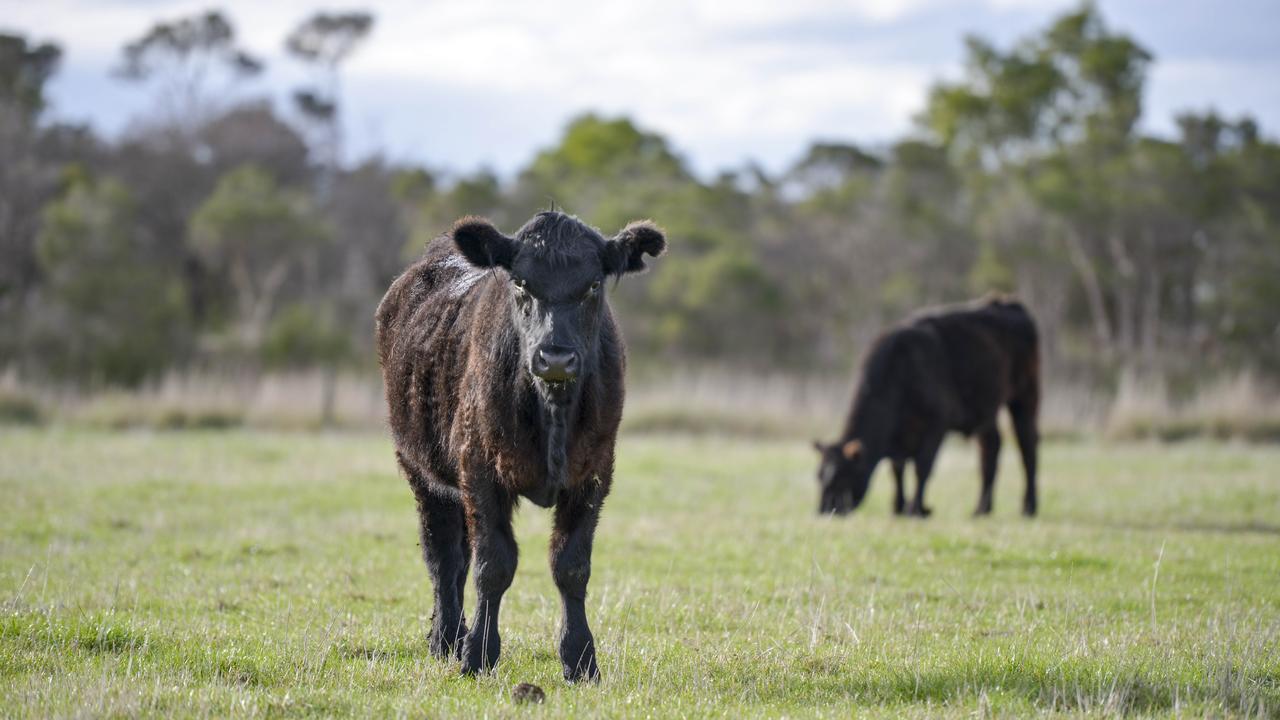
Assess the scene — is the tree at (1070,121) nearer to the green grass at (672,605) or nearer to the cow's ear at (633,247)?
the green grass at (672,605)

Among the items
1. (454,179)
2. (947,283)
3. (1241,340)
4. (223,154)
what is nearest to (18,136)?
(223,154)

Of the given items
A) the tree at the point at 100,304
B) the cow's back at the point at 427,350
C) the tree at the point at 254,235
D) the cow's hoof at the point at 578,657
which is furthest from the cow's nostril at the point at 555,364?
the tree at the point at 254,235

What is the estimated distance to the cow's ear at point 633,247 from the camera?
7035mm

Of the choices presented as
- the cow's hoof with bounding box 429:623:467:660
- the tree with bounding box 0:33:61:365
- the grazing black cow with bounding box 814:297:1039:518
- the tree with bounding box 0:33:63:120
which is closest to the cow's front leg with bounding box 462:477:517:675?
the cow's hoof with bounding box 429:623:467:660

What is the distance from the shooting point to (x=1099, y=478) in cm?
1883

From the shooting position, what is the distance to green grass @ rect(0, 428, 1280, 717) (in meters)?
6.16

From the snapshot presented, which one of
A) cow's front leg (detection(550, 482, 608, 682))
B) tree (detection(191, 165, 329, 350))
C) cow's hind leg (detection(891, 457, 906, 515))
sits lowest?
cow's hind leg (detection(891, 457, 906, 515))

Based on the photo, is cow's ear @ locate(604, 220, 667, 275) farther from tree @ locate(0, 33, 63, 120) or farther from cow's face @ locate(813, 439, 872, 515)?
tree @ locate(0, 33, 63, 120)

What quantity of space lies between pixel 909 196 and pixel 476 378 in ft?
137

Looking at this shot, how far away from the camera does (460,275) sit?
8375 millimetres

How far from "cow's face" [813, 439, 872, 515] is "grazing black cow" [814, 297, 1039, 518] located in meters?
0.01

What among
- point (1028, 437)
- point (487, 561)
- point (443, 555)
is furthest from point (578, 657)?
point (1028, 437)

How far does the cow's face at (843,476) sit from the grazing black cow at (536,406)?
8.59 metres

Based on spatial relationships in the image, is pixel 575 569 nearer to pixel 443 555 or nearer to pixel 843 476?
pixel 443 555
